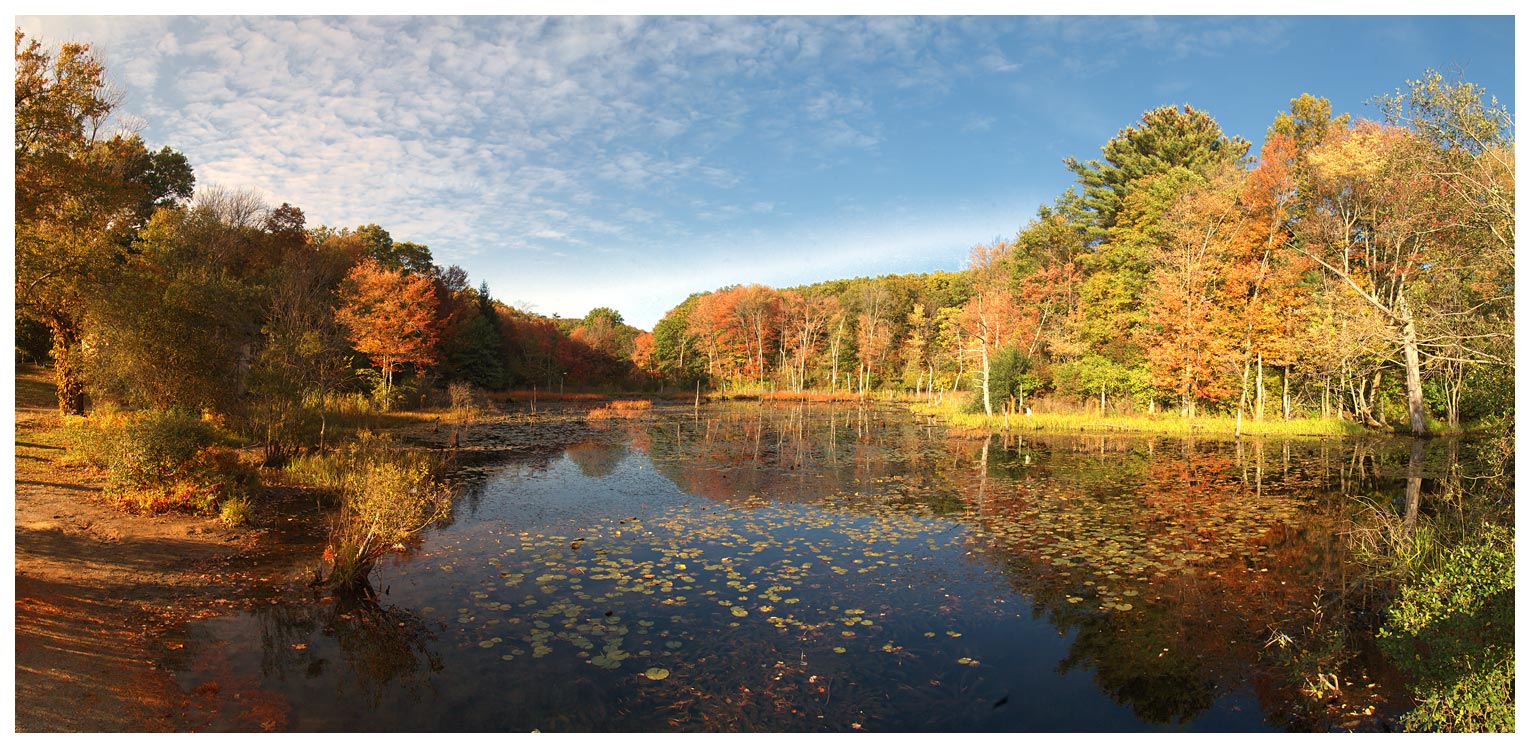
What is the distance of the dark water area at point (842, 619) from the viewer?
19.8 ft

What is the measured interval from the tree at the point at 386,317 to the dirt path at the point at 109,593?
81.5 feet

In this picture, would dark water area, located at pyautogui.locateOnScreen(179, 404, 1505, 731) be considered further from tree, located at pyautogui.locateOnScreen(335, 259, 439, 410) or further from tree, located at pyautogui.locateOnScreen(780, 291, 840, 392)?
tree, located at pyautogui.locateOnScreen(780, 291, 840, 392)

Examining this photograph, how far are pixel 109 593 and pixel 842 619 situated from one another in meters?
8.59

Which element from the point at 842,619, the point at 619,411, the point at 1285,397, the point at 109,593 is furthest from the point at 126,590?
the point at 1285,397

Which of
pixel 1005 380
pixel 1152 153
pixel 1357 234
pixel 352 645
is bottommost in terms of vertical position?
pixel 352 645

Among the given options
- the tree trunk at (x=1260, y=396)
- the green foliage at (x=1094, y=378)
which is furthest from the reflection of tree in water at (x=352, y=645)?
the tree trunk at (x=1260, y=396)

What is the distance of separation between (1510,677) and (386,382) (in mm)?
42763

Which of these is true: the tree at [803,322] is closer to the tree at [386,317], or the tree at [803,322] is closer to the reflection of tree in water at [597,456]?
the tree at [386,317]

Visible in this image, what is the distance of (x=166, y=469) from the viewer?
11711 mm

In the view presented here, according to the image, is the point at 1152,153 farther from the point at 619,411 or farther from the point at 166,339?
the point at 166,339

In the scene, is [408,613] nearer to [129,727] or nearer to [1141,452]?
[129,727]

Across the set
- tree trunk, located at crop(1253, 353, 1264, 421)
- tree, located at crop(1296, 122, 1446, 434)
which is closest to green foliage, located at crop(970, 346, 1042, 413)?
tree trunk, located at crop(1253, 353, 1264, 421)

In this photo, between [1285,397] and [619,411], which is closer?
[1285,397]

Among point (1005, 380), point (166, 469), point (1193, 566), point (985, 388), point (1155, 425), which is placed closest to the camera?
point (1193, 566)
